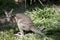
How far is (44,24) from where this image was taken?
25.5ft

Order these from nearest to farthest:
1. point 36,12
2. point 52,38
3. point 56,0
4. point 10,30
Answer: point 52,38, point 10,30, point 36,12, point 56,0

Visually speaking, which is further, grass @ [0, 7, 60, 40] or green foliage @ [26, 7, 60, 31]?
green foliage @ [26, 7, 60, 31]

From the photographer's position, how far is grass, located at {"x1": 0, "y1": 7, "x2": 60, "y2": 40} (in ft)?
22.5

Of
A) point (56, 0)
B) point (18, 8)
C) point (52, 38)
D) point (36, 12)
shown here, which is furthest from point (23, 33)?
point (56, 0)

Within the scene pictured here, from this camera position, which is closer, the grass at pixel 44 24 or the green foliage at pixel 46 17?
the grass at pixel 44 24

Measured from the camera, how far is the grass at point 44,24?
6859 millimetres

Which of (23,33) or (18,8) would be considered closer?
(23,33)

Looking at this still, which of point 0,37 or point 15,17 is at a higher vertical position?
point 15,17

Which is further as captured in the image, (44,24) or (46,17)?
(46,17)

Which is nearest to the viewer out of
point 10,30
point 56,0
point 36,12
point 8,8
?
point 10,30

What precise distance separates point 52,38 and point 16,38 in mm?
994

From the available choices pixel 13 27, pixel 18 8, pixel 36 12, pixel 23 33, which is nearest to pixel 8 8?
pixel 18 8

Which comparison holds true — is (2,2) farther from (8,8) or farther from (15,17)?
(15,17)

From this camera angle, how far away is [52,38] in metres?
6.80
